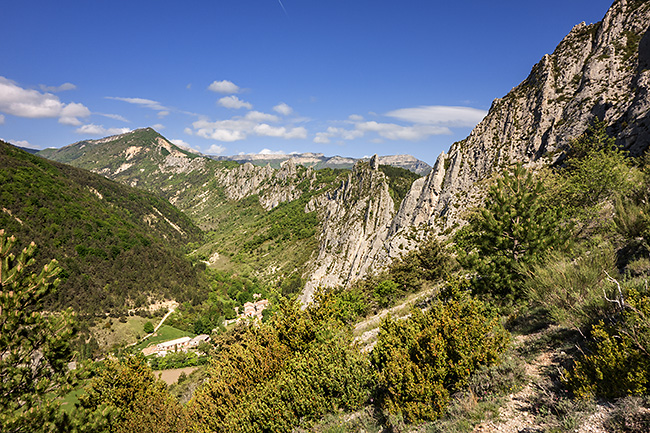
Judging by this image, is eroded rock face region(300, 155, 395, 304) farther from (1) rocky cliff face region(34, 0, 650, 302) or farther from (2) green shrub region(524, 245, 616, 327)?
(2) green shrub region(524, 245, 616, 327)

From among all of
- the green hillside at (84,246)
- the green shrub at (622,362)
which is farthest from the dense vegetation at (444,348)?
the green hillside at (84,246)

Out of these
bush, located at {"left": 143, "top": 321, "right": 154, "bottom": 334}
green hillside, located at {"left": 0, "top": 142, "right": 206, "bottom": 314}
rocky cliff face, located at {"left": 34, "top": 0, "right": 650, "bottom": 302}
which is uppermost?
rocky cliff face, located at {"left": 34, "top": 0, "right": 650, "bottom": 302}

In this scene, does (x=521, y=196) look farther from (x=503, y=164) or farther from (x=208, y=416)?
(x=503, y=164)

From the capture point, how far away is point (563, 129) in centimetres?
4253

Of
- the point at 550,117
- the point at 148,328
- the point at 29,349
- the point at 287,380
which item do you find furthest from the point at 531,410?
the point at 148,328

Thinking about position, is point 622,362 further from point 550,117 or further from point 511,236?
point 550,117

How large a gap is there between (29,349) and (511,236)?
20325mm

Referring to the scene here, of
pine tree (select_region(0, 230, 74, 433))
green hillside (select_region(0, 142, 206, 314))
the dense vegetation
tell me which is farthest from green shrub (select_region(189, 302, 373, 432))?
green hillside (select_region(0, 142, 206, 314))

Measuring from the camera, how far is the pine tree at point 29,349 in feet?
28.0

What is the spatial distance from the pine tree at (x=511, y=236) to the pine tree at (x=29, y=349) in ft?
58.2

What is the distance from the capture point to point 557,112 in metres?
44.9

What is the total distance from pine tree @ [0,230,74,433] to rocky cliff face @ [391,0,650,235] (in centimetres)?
4789

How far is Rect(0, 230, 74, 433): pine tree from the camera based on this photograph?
8.52 meters

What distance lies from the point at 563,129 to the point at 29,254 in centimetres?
5953
